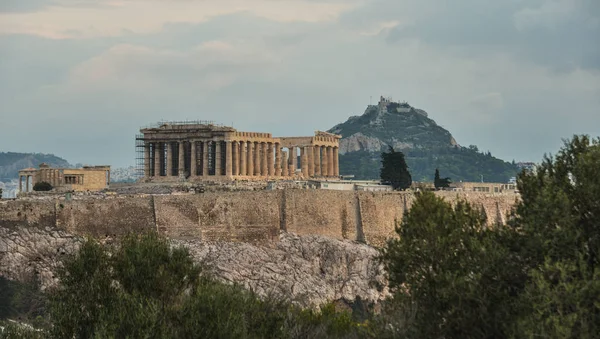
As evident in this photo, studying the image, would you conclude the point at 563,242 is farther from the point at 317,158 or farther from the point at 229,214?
the point at 317,158

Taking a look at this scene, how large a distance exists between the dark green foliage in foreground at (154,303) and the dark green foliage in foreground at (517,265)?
4.19 metres

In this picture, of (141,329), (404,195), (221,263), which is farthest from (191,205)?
(141,329)

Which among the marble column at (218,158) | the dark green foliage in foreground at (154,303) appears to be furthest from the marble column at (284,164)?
the dark green foliage in foreground at (154,303)

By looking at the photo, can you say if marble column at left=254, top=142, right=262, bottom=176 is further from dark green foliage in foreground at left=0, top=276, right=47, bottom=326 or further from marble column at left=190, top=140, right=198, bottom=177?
dark green foliage in foreground at left=0, top=276, right=47, bottom=326

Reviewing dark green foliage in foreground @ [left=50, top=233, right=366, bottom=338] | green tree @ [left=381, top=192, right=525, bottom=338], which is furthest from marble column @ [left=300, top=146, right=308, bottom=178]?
green tree @ [left=381, top=192, right=525, bottom=338]

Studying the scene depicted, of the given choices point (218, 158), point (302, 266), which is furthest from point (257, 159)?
point (302, 266)

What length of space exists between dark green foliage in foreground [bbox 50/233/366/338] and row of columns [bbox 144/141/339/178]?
130 feet

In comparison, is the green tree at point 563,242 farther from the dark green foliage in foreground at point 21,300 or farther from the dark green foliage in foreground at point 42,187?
the dark green foliage in foreground at point 42,187

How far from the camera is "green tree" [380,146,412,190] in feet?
291

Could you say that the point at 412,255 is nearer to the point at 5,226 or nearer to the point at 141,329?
the point at 141,329

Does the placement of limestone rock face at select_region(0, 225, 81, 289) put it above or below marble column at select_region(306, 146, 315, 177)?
below

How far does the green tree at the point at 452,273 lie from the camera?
34.4m

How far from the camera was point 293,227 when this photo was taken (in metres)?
70.5

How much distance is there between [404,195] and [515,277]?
41930 mm
